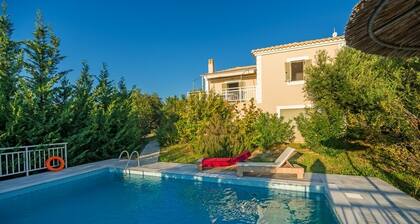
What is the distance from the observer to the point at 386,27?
256 centimetres

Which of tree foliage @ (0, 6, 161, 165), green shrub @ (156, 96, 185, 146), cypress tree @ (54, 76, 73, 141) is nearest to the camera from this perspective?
tree foliage @ (0, 6, 161, 165)

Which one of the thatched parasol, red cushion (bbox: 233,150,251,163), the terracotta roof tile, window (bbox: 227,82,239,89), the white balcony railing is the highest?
the terracotta roof tile

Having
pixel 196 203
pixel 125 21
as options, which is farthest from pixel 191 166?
pixel 125 21

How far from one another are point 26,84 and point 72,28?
822cm

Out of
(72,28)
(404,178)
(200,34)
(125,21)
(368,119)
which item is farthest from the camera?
(200,34)

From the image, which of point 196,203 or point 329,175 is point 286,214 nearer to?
point 196,203

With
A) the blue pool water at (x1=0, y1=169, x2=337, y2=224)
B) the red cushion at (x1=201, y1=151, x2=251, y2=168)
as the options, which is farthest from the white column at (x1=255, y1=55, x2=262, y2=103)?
the blue pool water at (x1=0, y1=169, x2=337, y2=224)

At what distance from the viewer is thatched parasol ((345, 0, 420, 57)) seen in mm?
2232

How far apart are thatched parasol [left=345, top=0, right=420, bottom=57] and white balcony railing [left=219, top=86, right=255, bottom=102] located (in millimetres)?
15277

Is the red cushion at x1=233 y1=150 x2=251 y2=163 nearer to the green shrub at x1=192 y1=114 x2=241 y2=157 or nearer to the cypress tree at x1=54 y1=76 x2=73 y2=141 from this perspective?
the green shrub at x1=192 y1=114 x2=241 y2=157

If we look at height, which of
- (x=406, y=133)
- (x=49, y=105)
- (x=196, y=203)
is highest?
(x=49, y=105)

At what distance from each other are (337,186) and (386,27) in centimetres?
617

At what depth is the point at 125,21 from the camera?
826 inches

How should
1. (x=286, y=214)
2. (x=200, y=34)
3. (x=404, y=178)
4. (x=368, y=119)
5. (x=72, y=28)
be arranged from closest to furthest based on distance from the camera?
(x=286, y=214)
(x=404, y=178)
(x=368, y=119)
(x=72, y=28)
(x=200, y=34)
